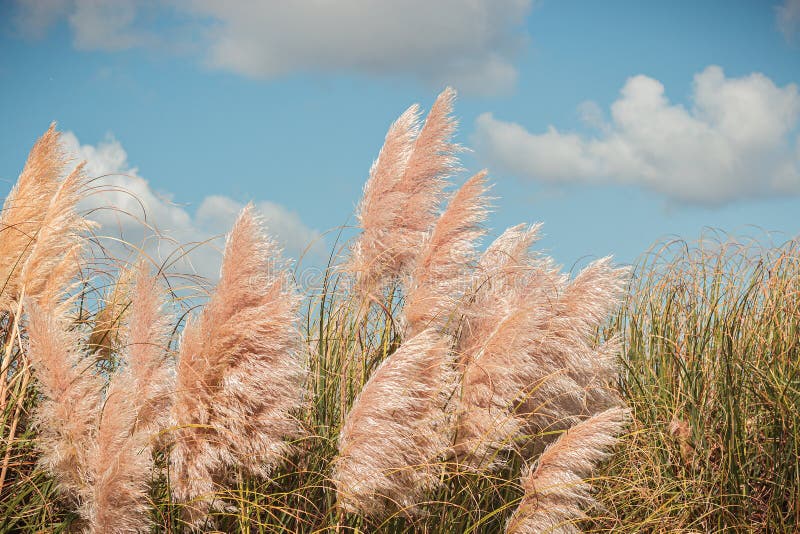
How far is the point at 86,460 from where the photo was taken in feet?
8.61

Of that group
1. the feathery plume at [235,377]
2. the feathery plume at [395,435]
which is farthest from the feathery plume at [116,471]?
the feathery plume at [395,435]

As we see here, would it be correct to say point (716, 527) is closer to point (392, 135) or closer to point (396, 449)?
point (396, 449)

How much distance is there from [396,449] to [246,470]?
1.97 ft

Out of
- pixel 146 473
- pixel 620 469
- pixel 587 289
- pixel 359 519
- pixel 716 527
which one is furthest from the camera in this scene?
pixel 620 469

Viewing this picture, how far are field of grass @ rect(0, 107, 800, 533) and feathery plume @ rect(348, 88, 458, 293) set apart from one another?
0.01 metres

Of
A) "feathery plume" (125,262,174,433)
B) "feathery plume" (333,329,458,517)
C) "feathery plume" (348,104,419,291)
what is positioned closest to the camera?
"feathery plume" (333,329,458,517)

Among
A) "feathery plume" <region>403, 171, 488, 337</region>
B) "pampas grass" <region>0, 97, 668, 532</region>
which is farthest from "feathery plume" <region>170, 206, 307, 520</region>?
"feathery plume" <region>403, 171, 488, 337</region>

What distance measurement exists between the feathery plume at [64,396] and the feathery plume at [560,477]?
1.63 m

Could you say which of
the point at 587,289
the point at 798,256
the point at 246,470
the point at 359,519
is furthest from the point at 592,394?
the point at 798,256

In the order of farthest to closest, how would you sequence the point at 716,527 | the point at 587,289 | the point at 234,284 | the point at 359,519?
the point at 716,527, the point at 587,289, the point at 359,519, the point at 234,284

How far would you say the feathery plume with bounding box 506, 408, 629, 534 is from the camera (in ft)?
9.85

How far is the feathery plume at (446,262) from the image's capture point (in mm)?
3357

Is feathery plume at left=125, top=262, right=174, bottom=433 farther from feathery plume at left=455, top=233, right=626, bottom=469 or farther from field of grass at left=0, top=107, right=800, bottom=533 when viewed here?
feathery plume at left=455, top=233, right=626, bottom=469

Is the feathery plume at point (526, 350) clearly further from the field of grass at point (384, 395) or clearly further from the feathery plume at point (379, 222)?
the feathery plume at point (379, 222)
